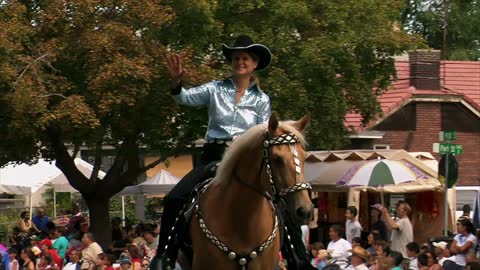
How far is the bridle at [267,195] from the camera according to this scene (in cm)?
761

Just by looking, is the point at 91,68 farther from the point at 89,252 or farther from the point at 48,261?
the point at 48,261

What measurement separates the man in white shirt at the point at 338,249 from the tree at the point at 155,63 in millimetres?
4603

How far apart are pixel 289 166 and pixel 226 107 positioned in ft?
4.53

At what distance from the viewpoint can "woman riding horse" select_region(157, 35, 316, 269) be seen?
8.93 metres

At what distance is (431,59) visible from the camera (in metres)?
38.1

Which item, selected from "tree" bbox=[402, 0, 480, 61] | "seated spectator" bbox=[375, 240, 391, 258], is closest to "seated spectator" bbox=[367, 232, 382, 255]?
"seated spectator" bbox=[375, 240, 391, 258]

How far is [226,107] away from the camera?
892 centimetres

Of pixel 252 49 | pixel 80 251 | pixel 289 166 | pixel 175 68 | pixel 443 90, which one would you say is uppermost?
pixel 443 90

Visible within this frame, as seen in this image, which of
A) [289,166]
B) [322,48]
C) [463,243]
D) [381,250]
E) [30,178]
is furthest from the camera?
[30,178]

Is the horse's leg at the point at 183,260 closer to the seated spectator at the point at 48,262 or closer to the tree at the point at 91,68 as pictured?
the seated spectator at the point at 48,262

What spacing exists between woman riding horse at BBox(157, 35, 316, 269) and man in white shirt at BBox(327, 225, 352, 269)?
7.22 metres

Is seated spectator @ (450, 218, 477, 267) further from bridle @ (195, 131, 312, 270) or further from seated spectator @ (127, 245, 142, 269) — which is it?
bridle @ (195, 131, 312, 270)

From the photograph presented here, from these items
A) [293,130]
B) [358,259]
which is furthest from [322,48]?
[293,130]

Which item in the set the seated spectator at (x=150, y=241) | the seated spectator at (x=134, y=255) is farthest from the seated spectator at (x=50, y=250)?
the seated spectator at (x=134, y=255)
